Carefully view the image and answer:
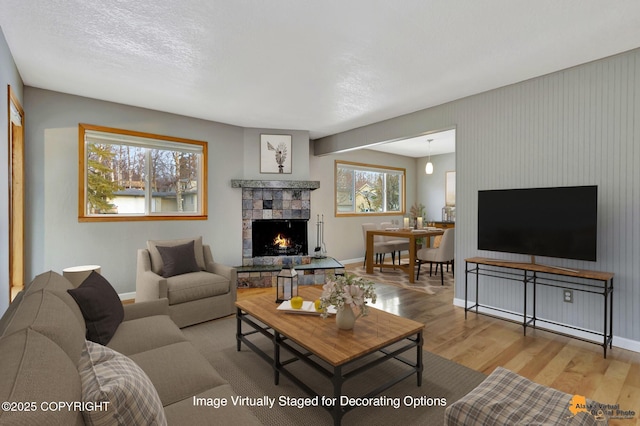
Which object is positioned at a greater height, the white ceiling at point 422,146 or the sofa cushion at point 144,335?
the white ceiling at point 422,146

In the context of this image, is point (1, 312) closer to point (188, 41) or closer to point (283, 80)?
point (188, 41)

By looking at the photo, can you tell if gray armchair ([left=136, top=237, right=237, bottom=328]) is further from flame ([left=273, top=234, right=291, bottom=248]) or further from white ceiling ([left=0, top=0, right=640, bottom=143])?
white ceiling ([left=0, top=0, right=640, bottom=143])

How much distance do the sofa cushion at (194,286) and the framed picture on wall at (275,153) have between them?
2.35 meters

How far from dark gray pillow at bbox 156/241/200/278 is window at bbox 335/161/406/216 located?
3.62 metres

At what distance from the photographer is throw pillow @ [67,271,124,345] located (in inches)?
71.4

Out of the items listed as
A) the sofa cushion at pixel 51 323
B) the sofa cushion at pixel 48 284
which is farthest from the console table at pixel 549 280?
the sofa cushion at pixel 48 284

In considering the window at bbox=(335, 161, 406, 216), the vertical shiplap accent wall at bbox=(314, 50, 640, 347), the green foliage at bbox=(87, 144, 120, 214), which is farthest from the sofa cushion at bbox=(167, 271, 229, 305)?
the window at bbox=(335, 161, 406, 216)

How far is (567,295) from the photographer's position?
121 inches

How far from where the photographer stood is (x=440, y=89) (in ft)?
11.7

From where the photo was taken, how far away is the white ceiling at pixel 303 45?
212 cm

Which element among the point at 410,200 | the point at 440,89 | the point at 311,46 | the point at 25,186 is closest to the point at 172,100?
the point at 25,186

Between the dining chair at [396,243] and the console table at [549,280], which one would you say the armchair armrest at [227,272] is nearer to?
the console table at [549,280]

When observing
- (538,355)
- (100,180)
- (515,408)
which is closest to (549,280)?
(538,355)

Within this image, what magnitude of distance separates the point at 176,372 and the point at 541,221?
3.29m
